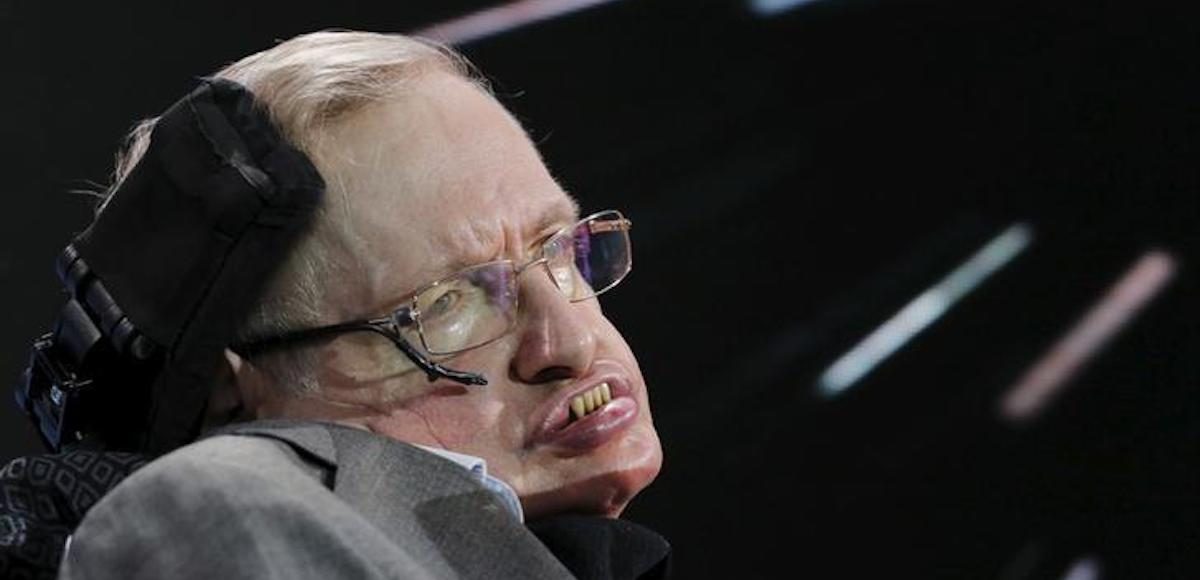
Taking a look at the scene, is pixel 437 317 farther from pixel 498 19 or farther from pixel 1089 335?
pixel 1089 335

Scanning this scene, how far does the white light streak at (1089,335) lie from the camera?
190cm

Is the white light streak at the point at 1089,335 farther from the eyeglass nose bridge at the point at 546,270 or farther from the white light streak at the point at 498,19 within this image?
the eyeglass nose bridge at the point at 546,270

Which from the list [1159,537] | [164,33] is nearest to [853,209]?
[1159,537]

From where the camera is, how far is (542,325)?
1231 mm

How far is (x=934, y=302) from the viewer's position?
193 centimetres

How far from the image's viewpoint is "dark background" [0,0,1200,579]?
1.90 meters

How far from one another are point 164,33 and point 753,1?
0.58m

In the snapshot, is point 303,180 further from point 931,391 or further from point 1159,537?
point 1159,537

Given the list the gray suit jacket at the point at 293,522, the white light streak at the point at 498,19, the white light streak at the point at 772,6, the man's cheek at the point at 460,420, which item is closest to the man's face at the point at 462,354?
the man's cheek at the point at 460,420

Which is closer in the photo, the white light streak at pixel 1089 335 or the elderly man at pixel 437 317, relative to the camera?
the elderly man at pixel 437 317

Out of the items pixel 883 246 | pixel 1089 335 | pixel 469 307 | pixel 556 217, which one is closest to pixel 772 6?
pixel 883 246

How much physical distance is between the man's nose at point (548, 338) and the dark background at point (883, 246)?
67 centimetres

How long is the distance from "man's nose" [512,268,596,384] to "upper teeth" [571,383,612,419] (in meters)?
0.01

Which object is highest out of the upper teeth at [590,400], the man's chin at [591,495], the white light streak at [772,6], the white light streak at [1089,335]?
the upper teeth at [590,400]
